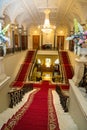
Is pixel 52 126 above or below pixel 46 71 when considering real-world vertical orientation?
above

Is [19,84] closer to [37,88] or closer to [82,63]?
[37,88]

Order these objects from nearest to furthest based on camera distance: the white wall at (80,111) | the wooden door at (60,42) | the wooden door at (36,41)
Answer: the white wall at (80,111), the wooden door at (60,42), the wooden door at (36,41)

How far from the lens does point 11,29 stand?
15688 millimetres

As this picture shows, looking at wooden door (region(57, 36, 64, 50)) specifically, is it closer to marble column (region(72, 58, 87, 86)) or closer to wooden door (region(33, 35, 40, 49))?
wooden door (region(33, 35, 40, 49))

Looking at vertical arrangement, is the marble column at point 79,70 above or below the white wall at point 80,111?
above

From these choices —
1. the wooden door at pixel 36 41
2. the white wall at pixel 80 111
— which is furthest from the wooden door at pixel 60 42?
the white wall at pixel 80 111

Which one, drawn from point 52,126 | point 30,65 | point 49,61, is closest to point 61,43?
point 49,61

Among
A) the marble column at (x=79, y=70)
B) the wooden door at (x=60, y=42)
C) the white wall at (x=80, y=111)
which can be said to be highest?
the wooden door at (x=60, y=42)

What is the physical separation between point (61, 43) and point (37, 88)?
527 inches

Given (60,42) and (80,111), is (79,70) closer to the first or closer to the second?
(80,111)

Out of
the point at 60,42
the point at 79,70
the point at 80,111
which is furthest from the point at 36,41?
the point at 80,111

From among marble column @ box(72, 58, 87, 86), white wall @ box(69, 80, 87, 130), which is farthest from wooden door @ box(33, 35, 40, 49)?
white wall @ box(69, 80, 87, 130)

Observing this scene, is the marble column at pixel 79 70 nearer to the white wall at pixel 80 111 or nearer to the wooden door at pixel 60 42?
the white wall at pixel 80 111

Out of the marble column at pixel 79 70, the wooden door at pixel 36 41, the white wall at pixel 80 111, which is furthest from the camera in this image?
the wooden door at pixel 36 41
